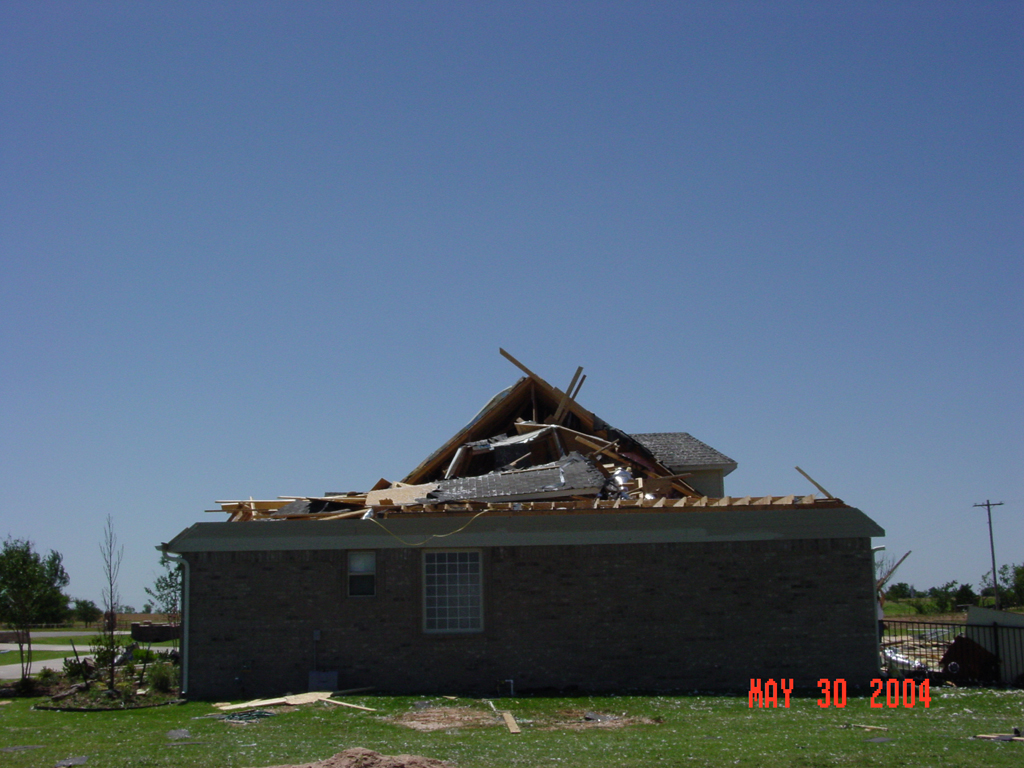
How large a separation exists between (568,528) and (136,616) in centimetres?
4751

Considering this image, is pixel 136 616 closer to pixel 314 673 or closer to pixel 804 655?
pixel 314 673

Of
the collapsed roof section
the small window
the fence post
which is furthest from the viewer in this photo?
the fence post

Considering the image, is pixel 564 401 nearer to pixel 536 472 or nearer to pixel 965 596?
pixel 536 472

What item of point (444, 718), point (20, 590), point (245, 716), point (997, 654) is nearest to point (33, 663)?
point (20, 590)

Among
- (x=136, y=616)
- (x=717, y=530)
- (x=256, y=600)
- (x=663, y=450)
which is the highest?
(x=663, y=450)

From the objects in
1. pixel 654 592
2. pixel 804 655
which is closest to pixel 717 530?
pixel 654 592

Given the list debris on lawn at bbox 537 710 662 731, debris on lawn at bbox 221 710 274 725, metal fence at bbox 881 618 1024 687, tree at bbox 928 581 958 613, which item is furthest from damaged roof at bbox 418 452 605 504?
tree at bbox 928 581 958 613

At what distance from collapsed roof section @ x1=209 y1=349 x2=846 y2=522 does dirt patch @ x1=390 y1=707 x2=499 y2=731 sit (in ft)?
12.8

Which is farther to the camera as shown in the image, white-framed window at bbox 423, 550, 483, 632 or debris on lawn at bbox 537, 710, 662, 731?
white-framed window at bbox 423, 550, 483, 632

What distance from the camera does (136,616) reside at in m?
58.2

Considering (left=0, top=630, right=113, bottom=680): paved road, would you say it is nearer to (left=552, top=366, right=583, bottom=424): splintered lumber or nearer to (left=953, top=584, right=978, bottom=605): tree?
(left=552, top=366, right=583, bottom=424): splintered lumber

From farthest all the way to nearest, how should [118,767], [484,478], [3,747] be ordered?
[484,478]
[3,747]
[118,767]

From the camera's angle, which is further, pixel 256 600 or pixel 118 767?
pixel 256 600

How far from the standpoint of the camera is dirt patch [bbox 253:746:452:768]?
1034 cm
